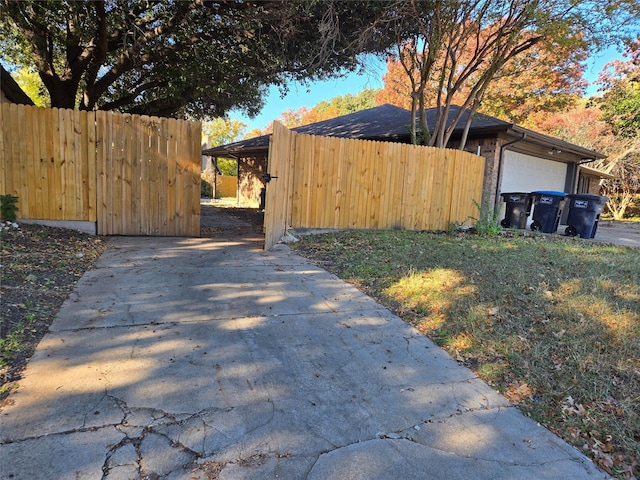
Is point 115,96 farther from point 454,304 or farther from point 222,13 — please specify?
point 454,304

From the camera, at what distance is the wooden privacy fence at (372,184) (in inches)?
317

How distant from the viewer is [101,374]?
8.54 ft

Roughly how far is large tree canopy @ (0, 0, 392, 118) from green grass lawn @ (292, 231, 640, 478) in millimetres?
5420

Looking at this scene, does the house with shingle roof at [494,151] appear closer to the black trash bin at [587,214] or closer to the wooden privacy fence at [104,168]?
the black trash bin at [587,214]

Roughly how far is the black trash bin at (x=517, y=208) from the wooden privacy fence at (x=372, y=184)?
74.4 inches

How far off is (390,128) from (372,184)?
588 centimetres

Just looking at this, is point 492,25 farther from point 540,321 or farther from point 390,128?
point 540,321

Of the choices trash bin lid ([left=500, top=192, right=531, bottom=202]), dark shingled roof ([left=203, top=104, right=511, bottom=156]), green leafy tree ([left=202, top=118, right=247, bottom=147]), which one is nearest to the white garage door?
trash bin lid ([left=500, top=192, right=531, bottom=202])

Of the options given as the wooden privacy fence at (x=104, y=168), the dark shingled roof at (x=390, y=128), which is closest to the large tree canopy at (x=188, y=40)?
the wooden privacy fence at (x=104, y=168)

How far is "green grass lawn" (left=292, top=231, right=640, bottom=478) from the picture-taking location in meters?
2.47

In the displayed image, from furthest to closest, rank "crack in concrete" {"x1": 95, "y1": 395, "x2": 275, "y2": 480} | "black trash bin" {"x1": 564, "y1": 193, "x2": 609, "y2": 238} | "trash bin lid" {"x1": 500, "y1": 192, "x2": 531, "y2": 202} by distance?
"trash bin lid" {"x1": 500, "y1": 192, "x2": 531, "y2": 202}
"black trash bin" {"x1": 564, "y1": 193, "x2": 609, "y2": 238}
"crack in concrete" {"x1": 95, "y1": 395, "x2": 275, "y2": 480}

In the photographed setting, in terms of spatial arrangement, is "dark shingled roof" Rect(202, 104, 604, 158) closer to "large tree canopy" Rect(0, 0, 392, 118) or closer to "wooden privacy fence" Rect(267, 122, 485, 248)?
"wooden privacy fence" Rect(267, 122, 485, 248)

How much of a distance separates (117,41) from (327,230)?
7.11 metres

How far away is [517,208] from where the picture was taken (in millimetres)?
10992
